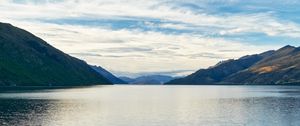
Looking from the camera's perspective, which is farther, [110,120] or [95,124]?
[110,120]

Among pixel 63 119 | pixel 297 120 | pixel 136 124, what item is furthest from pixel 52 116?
pixel 297 120

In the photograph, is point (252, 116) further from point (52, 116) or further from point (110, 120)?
point (52, 116)

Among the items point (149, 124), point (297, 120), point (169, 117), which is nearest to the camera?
point (149, 124)

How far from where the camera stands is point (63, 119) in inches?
4513

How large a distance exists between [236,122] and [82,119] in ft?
137

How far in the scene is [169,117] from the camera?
119 m

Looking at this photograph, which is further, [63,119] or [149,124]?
[63,119]

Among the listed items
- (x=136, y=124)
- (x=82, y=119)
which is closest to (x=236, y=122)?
(x=136, y=124)

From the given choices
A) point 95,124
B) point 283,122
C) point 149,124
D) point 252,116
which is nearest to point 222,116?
point 252,116

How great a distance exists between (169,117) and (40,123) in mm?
36476

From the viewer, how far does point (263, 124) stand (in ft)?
334

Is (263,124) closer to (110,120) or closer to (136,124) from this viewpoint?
(136,124)

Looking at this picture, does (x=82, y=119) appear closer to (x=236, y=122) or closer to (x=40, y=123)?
(x=40, y=123)

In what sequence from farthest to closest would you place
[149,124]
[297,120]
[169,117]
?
1. [169,117]
2. [297,120]
3. [149,124]
